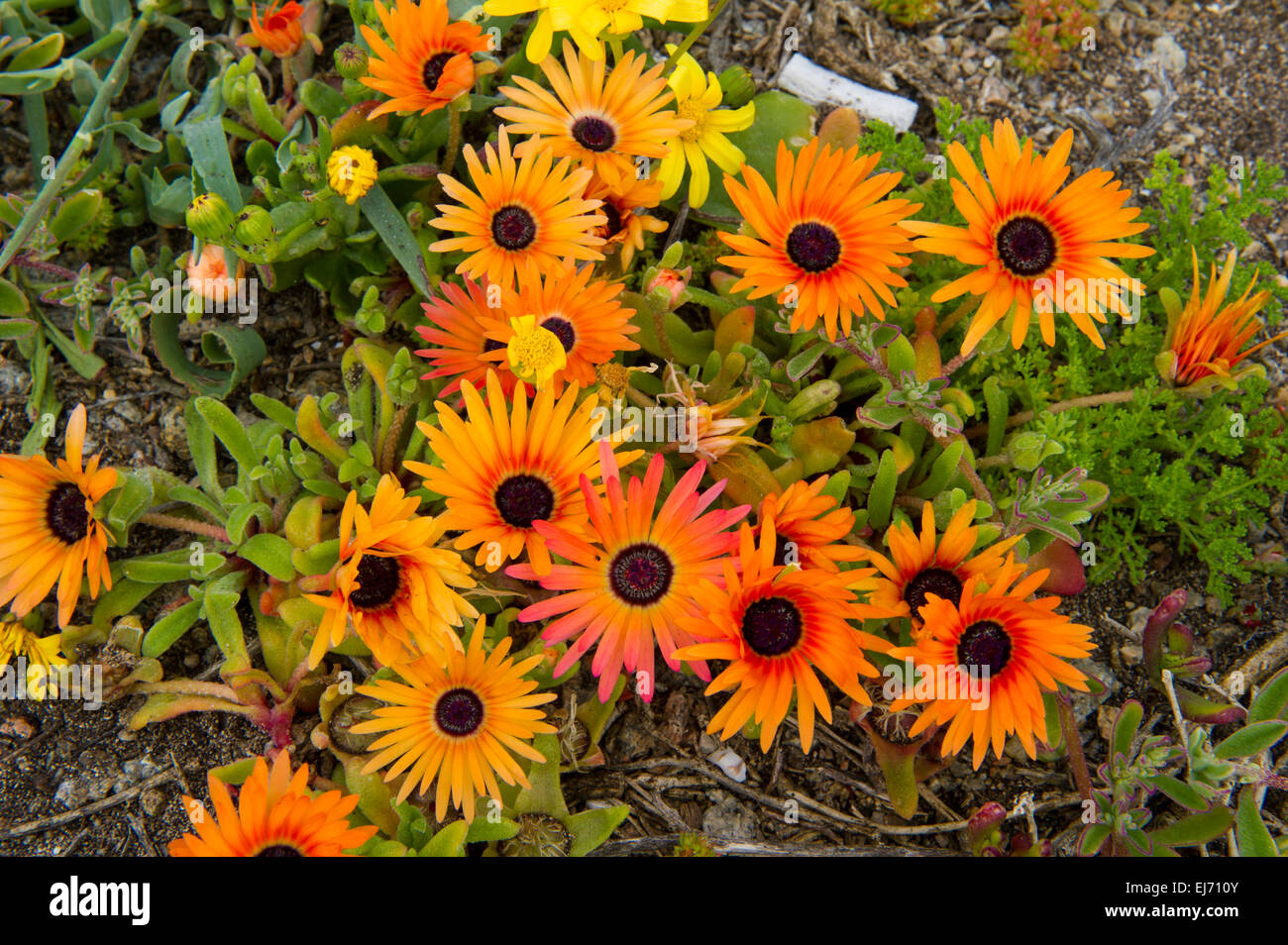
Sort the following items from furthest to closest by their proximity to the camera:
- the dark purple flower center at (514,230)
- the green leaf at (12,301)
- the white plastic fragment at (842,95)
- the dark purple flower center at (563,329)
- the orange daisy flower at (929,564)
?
the white plastic fragment at (842,95), the green leaf at (12,301), the dark purple flower center at (514,230), the dark purple flower center at (563,329), the orange daisy flower at (929,564)

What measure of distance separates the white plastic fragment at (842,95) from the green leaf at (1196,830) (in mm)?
2442

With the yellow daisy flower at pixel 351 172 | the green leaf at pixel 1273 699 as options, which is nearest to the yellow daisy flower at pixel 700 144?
the yellow daisy flower at pixel 351 172

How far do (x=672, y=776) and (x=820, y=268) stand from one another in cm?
157

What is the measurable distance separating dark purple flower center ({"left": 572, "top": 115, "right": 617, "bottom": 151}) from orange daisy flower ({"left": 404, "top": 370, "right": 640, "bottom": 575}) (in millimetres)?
816

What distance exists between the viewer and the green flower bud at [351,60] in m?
2.68

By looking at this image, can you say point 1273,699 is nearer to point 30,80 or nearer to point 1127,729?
point 1127,729

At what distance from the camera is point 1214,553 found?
2.82 metres

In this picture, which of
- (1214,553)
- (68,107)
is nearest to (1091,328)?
(1214,553)

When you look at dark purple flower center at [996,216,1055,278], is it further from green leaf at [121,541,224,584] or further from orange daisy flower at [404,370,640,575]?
green leaf at [121,541,224,584]

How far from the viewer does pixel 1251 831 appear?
2430mm

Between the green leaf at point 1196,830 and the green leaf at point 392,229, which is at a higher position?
the green leaf at point 392,229

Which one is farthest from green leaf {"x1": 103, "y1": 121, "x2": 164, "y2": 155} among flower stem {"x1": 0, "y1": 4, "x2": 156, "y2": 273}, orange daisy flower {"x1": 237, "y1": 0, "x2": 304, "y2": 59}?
orange daisy flower {"x1": 237, "y1": 0, "x2": 304, "y2": 59}

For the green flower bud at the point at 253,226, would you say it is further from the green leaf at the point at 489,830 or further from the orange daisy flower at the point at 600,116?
the green leaf at the point at 489,830
